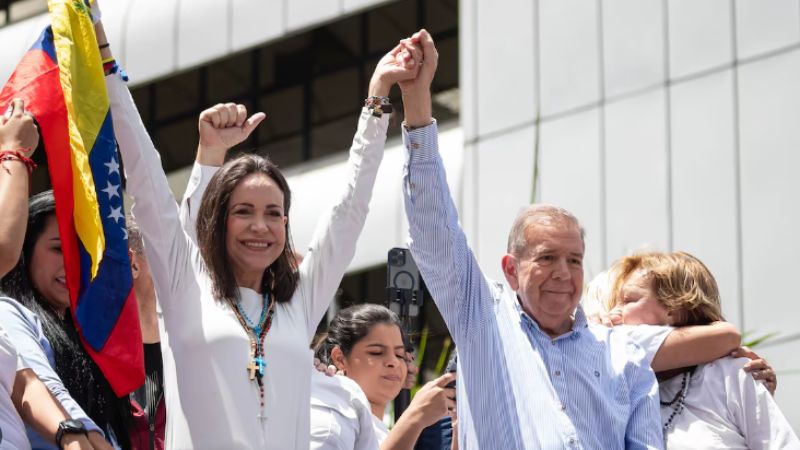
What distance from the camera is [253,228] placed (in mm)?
4875

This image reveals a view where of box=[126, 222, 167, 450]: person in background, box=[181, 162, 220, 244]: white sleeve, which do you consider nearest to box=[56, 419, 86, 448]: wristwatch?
box=[126, 222, 167, 450]: person in background

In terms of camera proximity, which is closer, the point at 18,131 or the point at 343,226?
the point at 18,131

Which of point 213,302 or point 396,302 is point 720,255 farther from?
point 213,302

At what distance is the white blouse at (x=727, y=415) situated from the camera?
5203 mm

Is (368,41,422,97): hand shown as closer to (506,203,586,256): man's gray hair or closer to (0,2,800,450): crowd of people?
(0,2,800,450): crowd of people

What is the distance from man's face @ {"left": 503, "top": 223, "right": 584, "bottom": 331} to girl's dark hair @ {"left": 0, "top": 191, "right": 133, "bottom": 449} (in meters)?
1.37

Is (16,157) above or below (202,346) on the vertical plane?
above

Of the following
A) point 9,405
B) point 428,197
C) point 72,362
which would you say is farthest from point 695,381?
point 9,405

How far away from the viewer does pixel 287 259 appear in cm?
504

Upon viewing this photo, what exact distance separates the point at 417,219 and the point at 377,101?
1.33 ft

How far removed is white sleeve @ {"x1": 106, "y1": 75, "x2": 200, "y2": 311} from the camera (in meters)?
4.69

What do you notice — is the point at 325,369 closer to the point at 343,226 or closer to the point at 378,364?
the point at 378,364

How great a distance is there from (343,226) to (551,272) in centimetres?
71

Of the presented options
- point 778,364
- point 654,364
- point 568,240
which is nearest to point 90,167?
point 568,240
